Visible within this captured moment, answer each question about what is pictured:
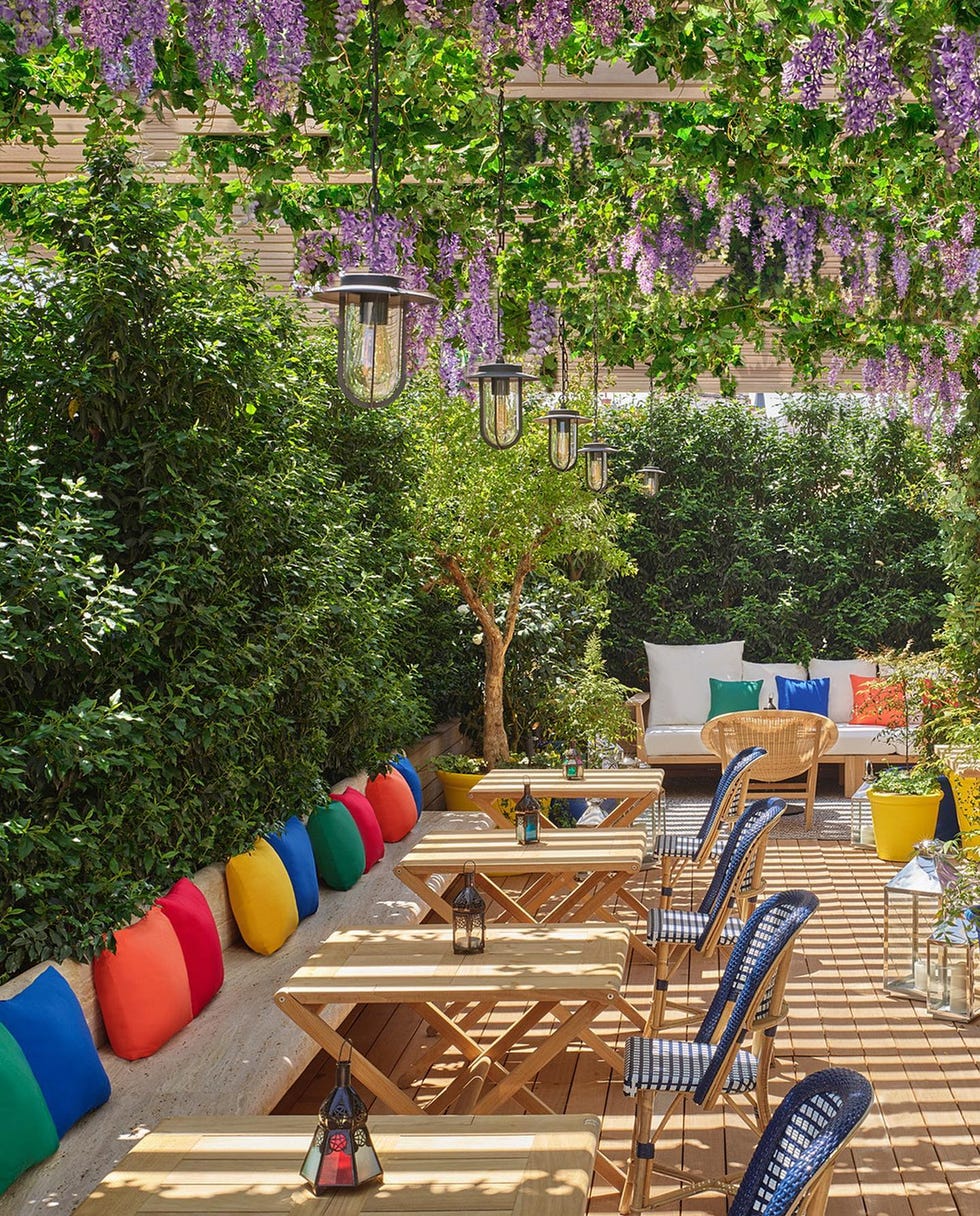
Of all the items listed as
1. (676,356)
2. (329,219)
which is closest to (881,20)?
(329,219)

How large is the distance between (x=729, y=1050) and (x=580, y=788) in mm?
3393

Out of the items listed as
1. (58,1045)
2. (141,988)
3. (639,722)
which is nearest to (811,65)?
(141,988)

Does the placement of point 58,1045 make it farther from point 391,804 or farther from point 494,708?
point 494,708

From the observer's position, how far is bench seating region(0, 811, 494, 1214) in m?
3.13

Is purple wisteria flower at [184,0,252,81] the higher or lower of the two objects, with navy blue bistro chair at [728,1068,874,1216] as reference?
higher

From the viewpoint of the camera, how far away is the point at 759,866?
5406 mm

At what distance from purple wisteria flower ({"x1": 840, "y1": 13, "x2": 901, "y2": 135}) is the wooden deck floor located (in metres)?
3.11

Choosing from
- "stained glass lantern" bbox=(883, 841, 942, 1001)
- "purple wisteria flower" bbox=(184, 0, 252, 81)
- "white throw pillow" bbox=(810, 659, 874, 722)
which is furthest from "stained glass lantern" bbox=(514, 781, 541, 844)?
"white throw pillow" bbox=(810, 659, 874, 722)

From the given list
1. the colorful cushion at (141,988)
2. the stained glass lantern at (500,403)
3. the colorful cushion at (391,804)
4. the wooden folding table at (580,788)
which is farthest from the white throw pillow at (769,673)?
the colorful cushion at (141,988)

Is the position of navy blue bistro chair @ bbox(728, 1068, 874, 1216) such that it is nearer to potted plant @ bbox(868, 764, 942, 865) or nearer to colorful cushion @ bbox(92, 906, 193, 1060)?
colorful cushion @ bbox(92, 906, 193, 1060)

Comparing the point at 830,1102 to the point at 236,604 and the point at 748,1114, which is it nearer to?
the point at 748,1114

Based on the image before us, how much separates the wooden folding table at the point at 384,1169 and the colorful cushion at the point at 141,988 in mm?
1275

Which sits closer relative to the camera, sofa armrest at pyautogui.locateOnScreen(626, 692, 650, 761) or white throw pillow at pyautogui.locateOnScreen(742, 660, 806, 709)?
sofa armrest at pyautogui.locateOnScreen(626, 692, 650, 761)

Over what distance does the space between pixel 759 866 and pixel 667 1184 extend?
1.72 meters
